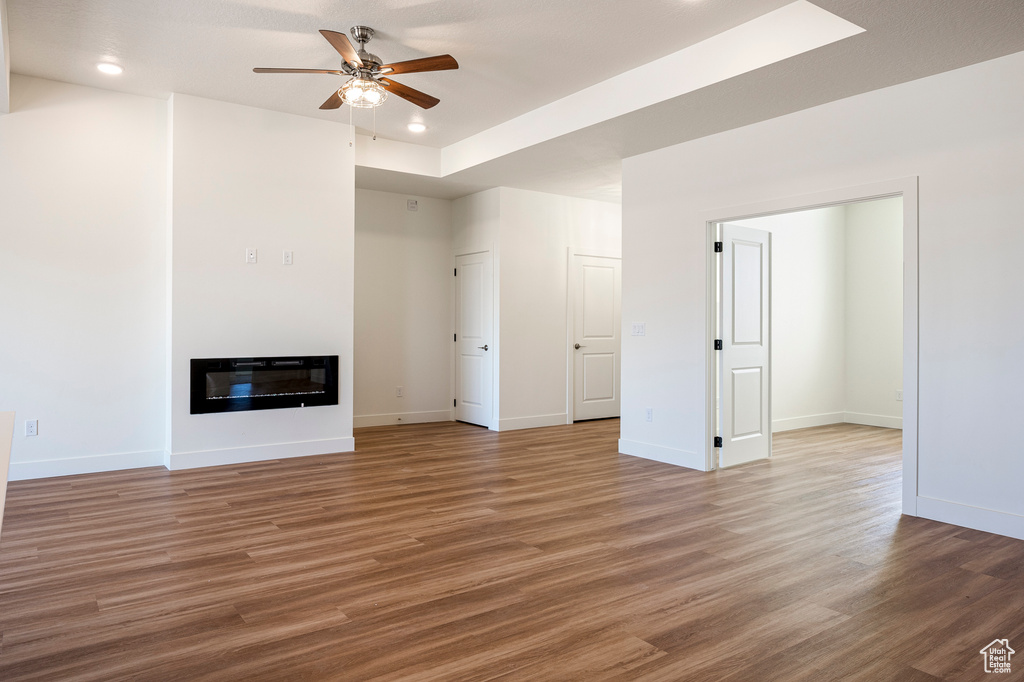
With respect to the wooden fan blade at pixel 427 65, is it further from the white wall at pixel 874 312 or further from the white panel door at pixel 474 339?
the white wall at pixel 874 312

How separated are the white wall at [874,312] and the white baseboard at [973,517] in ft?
12.9

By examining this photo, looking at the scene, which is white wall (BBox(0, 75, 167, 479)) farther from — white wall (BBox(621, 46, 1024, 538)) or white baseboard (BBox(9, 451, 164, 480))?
white wall (BBox(621, 46, 1024, 538))

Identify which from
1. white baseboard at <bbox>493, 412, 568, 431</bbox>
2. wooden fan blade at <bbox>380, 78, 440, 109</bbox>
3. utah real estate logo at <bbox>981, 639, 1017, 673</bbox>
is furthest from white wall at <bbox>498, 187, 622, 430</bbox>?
utah real estate logo at <bbox>981, 639, 1017, 673</bbox>

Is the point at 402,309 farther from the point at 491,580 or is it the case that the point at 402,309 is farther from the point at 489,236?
the point at 491,580

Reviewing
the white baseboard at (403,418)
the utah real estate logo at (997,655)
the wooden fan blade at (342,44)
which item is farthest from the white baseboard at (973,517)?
the white baseboard at (403,418)

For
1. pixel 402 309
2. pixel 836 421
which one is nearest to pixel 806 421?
pixel 836 421

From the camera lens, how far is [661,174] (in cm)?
542

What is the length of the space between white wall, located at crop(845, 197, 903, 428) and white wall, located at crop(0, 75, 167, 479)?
7.37 metres

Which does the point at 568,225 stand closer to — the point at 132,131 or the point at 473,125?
the point at 473,125

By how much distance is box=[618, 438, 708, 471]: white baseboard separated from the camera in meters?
5.15

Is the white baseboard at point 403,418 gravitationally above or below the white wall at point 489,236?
below

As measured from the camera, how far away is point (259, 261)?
5.31 metres

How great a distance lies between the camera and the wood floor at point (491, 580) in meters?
2.13

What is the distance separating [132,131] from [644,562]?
495cm
